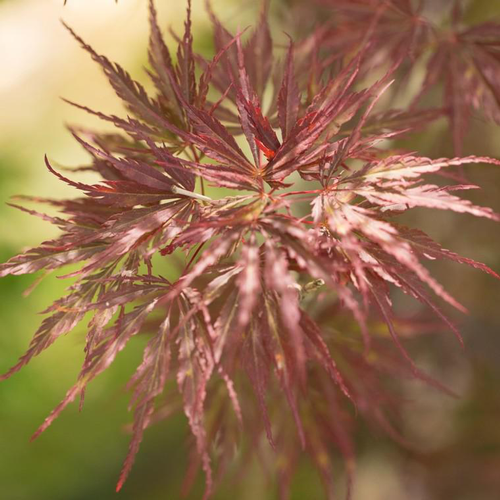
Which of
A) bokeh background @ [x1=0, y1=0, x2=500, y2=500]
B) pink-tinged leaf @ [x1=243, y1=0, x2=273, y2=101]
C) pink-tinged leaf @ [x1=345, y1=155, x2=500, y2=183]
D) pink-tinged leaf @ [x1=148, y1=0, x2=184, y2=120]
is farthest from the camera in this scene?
bokeh background @ [x1=0, y1=0, x2=500, y2=500]

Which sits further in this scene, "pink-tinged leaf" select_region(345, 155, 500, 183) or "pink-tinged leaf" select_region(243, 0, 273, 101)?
"pink-tinged leaf" select_region(243, 0, 273, 101)

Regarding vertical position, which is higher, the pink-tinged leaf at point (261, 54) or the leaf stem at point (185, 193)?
the pink-tinged leaf at point (261, 54)

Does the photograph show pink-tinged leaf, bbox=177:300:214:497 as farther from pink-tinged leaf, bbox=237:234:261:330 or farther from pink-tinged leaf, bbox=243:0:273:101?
pink-tinged leaf, bbox=243:0:273:101

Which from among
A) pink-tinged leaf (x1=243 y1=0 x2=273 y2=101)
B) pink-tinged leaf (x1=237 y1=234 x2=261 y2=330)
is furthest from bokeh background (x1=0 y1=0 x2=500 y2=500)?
pink-tinged leaf (x1=237 y1=234 x2=261 y2=330)

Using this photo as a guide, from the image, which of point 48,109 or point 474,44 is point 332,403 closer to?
point 474,44

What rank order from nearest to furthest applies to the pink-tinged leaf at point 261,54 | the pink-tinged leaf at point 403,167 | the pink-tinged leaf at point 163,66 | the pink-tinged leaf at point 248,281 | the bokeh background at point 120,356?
the pink-tinged leaf at point 248,281, the pink-tinged leaf at point 403,167, the pink-tinged leaf at point 163,66, the pink-tinged leaf at point 261,54, the bokeh background at point 120,356

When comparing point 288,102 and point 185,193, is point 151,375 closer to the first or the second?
point 185,193

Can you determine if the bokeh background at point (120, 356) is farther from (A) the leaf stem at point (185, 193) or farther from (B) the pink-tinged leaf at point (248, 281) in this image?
(B) the pink-tinged leaf at point (248, 281)

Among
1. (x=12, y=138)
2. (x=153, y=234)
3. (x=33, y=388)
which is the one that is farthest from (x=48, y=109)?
(x=153, y=234)

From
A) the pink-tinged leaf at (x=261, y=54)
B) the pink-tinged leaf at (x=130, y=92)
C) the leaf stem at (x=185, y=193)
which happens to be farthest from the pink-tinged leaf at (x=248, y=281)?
the pink-tinged leaf at (x=261, y=54)
